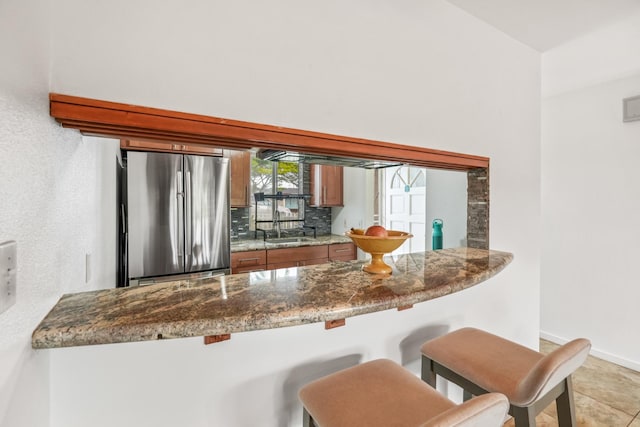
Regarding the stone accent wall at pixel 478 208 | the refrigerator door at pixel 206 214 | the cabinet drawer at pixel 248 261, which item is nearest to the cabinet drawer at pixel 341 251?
the cabinet drawer at pixel 248 261

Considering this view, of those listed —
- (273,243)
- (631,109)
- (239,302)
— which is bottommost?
(273,243)

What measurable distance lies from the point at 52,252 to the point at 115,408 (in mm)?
541

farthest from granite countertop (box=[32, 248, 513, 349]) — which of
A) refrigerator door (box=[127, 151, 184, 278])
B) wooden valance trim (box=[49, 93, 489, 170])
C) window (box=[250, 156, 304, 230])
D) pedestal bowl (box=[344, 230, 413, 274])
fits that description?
window (box=[250, 156, 304, 230])

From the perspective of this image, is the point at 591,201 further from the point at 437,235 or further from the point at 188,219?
the point at 188,219

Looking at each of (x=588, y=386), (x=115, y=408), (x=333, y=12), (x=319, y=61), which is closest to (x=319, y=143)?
(x=319, y=61)

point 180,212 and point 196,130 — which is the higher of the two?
point 196,130

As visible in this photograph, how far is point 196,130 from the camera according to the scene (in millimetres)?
956

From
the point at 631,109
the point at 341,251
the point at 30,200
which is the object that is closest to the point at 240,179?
the point at 341,251

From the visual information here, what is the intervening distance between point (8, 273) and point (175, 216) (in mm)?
2255

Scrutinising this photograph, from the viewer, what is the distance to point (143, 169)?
2.53m

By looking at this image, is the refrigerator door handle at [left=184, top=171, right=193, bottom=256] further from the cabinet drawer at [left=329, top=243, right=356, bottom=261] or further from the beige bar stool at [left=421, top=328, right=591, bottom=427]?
the beige bar stool at [left=421, top=328, right=591, bottom=427]

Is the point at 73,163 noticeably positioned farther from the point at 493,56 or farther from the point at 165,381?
the point at 493,56

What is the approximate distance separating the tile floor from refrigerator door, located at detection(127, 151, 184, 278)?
2.83 meters

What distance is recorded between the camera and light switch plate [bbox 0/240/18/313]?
49 centimetres
